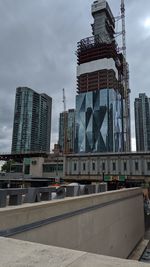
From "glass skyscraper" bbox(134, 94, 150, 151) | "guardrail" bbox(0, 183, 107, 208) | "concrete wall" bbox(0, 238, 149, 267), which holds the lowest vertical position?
"concrete wall" bbox(0, 238, 149, 267)

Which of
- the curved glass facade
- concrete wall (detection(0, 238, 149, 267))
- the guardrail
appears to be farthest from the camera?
the curved glass facade

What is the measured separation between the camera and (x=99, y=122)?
150m

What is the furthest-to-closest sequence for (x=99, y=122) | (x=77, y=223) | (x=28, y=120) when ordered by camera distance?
(x=99, y=122) < (x=28, y=120) < (x=77, y=223)

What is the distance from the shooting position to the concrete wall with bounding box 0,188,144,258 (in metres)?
6.43

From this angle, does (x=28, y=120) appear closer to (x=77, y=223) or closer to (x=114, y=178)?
(x=114, y=178)

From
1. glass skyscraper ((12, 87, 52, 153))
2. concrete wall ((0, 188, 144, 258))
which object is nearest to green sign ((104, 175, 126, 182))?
concrete wall ((0, 188, 144, 258))

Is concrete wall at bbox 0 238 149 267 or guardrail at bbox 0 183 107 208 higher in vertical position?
guardrail at bbox 0 183 107 208

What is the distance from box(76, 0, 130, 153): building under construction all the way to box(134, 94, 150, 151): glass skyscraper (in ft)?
36.5

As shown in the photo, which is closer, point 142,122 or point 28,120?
point 28,120

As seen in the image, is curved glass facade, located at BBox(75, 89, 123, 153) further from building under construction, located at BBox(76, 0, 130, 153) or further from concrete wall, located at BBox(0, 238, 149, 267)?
concrete wall, located at BBox(0, 238, 149, 267)

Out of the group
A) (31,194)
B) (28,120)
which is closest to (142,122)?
(28,120)

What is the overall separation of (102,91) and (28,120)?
5556 centimetres

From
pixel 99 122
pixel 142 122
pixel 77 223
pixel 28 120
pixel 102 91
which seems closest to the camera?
pixel 77 223

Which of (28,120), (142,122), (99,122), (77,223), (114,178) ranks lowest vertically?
(114,178)
